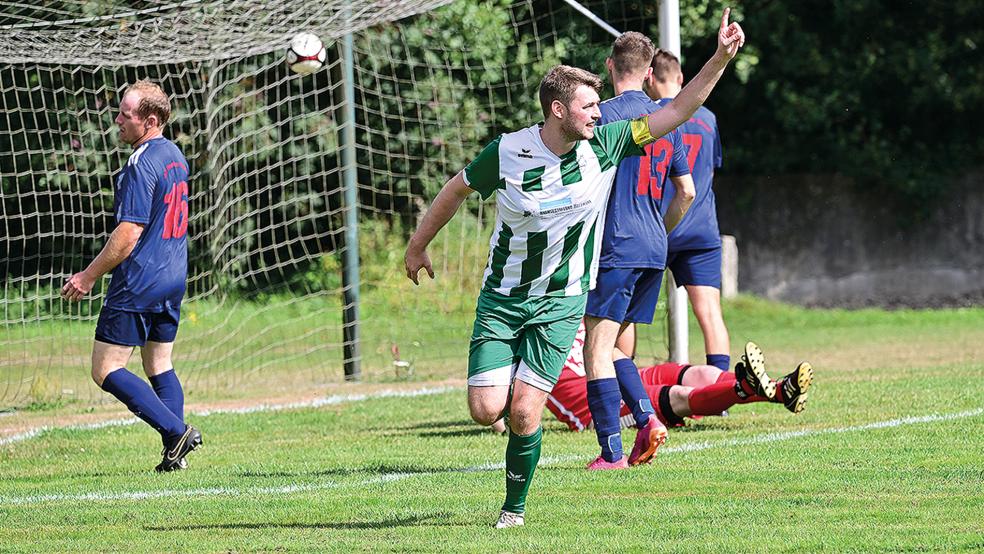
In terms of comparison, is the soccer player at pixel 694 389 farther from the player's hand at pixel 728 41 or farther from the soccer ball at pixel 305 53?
the soccer ball at pixel 305 53

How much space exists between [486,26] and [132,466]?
7.80 m

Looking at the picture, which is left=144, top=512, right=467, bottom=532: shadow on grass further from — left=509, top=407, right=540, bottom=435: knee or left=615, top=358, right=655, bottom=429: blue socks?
left=615, top=358, right=655, bottom=429: blue socks

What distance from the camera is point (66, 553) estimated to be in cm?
485

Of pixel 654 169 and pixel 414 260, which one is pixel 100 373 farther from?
pixel 654 169

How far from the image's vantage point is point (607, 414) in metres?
6.50

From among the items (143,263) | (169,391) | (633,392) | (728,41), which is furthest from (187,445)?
(728,41)

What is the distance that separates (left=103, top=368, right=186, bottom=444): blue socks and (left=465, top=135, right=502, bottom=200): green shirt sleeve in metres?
2.48

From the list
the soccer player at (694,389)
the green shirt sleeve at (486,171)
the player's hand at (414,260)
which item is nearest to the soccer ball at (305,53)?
the soccer player at (694,389)

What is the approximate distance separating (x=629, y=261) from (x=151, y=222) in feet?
7.85

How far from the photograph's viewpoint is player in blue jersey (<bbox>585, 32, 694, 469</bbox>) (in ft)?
21.4

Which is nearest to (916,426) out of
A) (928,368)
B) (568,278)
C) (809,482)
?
(809,482)

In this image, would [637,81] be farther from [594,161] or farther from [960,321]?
[960,321]

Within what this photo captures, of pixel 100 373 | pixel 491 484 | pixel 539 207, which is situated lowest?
pixel 491 484

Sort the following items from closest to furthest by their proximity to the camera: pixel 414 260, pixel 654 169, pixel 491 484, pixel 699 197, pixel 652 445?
pixel 414 260, pixel 491 484, pixel 652 445, pixel 654 169, pixel 699 197
